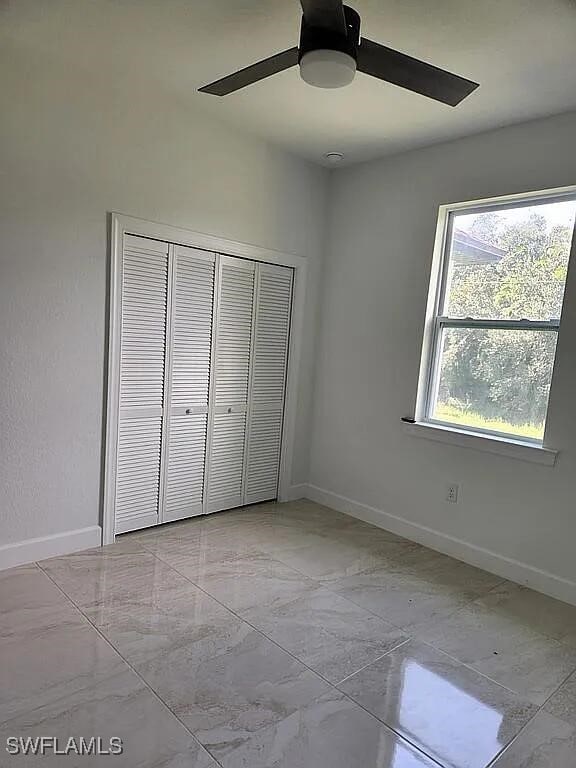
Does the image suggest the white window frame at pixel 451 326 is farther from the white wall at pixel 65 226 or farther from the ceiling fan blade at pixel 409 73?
the white wall at pixel 65 226

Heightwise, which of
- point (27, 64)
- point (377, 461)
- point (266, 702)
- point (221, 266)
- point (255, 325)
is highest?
point (27, 64)

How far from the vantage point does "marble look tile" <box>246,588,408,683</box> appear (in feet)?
7.02

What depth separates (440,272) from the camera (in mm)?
3320

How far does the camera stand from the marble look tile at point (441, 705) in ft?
5.71

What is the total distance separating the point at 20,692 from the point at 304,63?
2.33m

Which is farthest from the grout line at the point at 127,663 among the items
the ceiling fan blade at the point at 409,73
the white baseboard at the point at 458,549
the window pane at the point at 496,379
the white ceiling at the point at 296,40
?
the white ceiling at the point at 296,40

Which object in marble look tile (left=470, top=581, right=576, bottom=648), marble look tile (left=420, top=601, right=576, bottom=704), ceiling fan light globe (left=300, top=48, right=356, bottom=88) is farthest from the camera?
marble look tile (left=470, top=581, right=576, bottom=648)

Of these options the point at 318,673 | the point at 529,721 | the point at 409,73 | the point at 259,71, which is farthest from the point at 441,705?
the point at 259,71

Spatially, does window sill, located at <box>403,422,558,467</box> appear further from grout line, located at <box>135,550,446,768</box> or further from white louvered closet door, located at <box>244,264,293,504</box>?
grout line, located at <box>135,550,446,768</box>

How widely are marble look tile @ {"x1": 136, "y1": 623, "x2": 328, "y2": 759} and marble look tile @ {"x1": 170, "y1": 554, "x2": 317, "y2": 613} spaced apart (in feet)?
0.96

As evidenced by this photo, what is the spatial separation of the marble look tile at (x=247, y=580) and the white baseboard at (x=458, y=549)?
934 mm

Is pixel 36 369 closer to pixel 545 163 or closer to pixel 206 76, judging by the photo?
pixel 206 76

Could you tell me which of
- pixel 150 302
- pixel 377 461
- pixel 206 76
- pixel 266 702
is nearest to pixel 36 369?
pixel 150 302

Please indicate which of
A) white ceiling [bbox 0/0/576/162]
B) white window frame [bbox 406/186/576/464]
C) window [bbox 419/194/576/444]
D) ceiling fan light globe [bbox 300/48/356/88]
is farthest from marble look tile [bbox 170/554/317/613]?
white ceiling [bbox 0/0/576/162]
